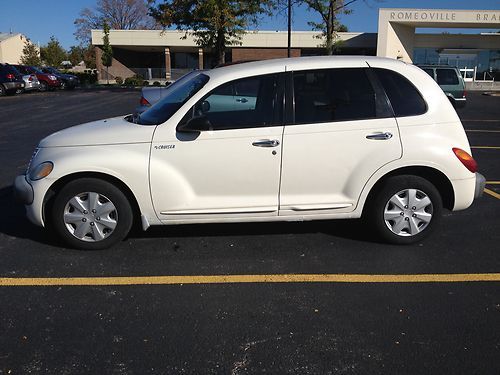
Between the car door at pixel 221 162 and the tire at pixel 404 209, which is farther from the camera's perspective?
the tire at pixel 404 209

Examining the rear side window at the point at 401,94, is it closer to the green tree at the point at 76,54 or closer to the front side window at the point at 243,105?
the front side window at the point at 243,105

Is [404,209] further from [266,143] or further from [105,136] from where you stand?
[105,136]

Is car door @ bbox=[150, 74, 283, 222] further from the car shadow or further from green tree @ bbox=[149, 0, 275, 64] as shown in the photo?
green tree @ bbox=[149, 0, 275, 64]

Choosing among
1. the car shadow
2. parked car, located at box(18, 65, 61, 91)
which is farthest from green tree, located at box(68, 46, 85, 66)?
the car shadow

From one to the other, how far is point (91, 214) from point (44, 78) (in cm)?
3109

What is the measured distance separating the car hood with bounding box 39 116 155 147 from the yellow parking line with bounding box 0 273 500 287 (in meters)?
1.21

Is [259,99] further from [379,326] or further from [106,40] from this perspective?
[106,40]

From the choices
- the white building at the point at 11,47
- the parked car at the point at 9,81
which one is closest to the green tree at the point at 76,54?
the white building at the point at 11,47

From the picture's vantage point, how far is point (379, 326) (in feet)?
10.6

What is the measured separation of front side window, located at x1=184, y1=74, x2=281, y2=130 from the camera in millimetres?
4383

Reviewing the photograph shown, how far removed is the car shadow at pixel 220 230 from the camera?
193 inches

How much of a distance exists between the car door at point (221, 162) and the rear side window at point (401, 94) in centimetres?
103

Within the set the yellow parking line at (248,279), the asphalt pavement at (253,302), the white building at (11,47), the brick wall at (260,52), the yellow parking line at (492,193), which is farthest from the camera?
the white building at (11,47)

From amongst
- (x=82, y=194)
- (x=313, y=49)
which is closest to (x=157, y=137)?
(x=82, y=194)
